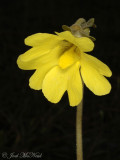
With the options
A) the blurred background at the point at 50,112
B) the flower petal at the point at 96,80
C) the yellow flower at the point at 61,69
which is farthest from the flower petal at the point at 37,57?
the blurred background at the point at 50,112

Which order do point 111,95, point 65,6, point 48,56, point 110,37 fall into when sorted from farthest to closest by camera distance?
point 65,6, point 110,37, point 111,95, point 48,56

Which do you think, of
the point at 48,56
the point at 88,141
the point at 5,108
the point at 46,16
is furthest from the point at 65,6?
the point at 48,56

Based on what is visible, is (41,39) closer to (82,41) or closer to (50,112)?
(82,41)

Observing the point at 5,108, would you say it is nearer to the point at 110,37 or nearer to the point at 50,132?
the point at 50,132

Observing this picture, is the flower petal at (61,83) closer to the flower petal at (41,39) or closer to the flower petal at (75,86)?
the flower petal at (75,86)

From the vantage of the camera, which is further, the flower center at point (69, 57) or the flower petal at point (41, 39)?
the flower center at point (69, 57)

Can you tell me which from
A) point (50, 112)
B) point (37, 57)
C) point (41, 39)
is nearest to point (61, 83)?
point (37, 57)

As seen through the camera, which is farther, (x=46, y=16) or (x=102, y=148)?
(x=46, y=16)

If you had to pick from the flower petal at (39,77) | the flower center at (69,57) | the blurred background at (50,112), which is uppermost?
the flower center at (69,57)
